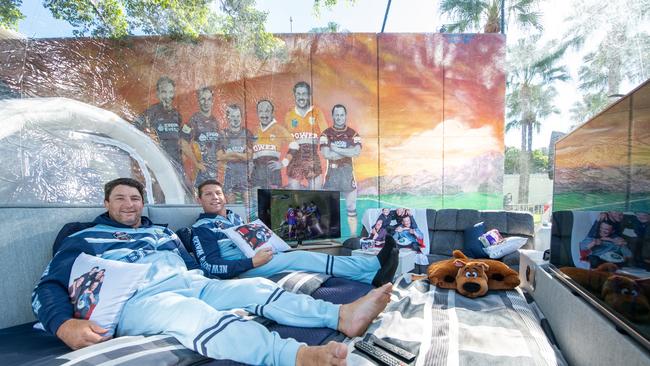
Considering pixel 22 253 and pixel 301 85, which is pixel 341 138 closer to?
pixel 301 85

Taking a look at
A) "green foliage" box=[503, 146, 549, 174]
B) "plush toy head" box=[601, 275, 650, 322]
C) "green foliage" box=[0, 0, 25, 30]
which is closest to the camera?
"plush toy head" box=[601, 275, 650, 322]

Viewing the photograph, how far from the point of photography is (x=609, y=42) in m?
6.78

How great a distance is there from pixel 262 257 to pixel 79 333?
1.03 meters

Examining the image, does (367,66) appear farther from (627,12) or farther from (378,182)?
(627,12)

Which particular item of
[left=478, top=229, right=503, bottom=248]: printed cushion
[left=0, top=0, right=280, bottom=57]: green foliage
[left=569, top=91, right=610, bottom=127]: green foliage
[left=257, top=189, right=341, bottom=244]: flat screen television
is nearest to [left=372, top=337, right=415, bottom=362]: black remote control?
[left=257, top=189, right=341, bottom=244]: flat screen television

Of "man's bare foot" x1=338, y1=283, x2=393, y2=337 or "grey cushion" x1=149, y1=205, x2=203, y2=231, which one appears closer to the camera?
"man's bare foot" x1=338, y1=283, x2=393, y2=337

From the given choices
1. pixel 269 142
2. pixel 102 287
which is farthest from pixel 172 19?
pixel 102 287

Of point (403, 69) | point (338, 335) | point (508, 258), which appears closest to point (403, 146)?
point (403, 69)

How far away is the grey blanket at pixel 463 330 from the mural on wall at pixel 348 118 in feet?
12.0

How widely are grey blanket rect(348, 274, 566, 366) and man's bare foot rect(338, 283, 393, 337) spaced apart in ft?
0.15

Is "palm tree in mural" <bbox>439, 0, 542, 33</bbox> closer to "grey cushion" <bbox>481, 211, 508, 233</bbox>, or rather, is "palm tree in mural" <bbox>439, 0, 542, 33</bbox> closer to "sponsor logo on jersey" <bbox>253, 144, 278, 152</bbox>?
"grey cushion" <bbox>481, 211, 508, 233</bbox>

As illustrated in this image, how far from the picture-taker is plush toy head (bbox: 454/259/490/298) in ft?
5.56

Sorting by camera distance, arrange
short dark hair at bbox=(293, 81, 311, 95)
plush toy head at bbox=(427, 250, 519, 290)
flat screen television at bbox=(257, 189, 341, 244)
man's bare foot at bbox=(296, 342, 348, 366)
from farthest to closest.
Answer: short dark hair at bbox=(293, 81, 311, 95)
flat screen television at bbox=(257, 189, 341, 244)
plush toy head at bbox=(427, 250, 519, 290)
man's bare foot at bbox=(296, 342, 348, 366)

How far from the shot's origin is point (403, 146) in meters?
5.16
